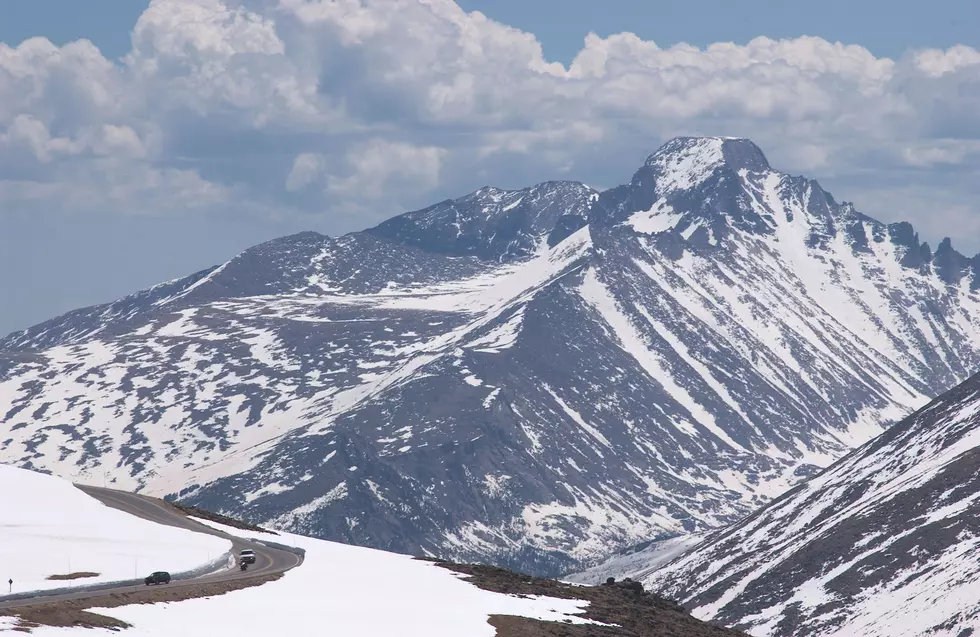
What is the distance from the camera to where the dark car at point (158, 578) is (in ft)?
367

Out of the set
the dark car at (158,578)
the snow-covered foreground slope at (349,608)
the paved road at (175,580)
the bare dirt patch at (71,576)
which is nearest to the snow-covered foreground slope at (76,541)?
the bare dirt patch at (71,576)

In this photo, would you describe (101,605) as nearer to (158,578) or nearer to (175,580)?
(158,578)

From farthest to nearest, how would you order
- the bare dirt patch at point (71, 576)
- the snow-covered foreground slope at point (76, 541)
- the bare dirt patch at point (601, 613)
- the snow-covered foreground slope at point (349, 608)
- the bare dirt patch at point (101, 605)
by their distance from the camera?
the snow-covered foreground slope at point (76, 541) < the bare dirt patch at point (71, 576) < the bare dirt patch at point (601, 613) < the snow-covered foreground slope at point (349, 608) < the bare dirt patch at point (101, 605)

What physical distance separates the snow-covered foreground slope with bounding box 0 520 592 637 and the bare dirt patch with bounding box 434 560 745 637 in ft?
5.80

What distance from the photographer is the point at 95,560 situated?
120938mm

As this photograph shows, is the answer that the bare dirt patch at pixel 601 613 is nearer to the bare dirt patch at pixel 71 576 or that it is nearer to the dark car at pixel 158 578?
the dark car at pixel 158 578

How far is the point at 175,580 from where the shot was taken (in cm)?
11806

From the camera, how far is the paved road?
10238cm

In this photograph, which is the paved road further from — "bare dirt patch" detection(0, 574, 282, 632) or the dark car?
"bare dirt patch" detection(0, 574, 282, 632)

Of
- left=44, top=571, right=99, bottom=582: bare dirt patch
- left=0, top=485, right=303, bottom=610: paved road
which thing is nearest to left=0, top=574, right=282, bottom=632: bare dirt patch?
left=0, top=485, right=303, bottom=610: paved road

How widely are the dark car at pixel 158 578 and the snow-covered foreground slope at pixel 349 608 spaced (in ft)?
22.2

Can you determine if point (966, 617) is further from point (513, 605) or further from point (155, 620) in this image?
point (155, 620)

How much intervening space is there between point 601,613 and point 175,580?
33.0m

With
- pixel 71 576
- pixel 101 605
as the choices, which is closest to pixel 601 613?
pixel 101 605
